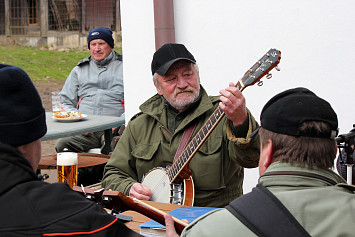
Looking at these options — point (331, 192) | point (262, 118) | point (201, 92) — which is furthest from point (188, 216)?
point (201, 92)

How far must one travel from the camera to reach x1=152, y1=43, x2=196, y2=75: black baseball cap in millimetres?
3186

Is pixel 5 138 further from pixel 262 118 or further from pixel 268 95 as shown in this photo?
pixel 268 95

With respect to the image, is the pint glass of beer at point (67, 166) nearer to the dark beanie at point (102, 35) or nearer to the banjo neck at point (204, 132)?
the banjo neck at point (204, 132)

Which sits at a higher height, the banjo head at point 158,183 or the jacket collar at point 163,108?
the jacket collar at point 163,108

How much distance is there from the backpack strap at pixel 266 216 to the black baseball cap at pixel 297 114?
0.24 m

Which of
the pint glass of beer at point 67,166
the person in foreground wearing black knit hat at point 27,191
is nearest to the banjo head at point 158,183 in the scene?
the pint glass of beer at point 67,166

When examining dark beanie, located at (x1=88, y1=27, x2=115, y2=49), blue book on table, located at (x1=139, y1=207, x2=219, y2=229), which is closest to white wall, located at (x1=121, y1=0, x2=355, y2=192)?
dark beanie, located at (x1=88, y1=27, x2=115, y2=49)

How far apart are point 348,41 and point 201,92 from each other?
4.36 feet

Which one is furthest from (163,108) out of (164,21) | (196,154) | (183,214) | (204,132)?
(164,21)

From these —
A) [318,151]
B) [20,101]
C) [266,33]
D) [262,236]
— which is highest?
[266,33]

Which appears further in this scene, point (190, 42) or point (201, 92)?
point (190, 42)

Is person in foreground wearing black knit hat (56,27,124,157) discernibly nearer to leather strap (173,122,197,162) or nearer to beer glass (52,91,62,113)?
beer glass (52,91,62,113)

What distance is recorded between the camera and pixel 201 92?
319cm

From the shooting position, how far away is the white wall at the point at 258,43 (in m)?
3.79
